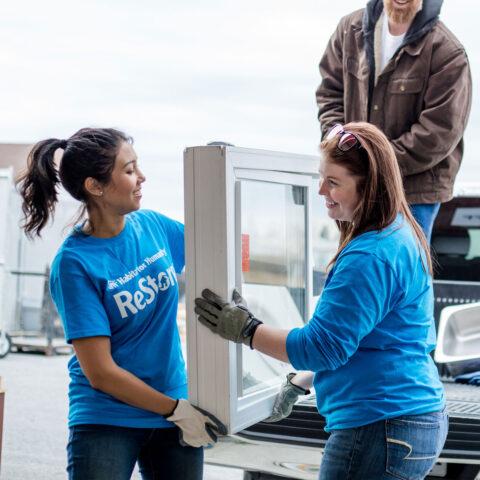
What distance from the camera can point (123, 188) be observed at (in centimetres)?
245

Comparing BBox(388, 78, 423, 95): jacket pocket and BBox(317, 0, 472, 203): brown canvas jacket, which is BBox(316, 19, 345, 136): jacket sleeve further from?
BBox(388, 78, 423, 95): jacket pocket

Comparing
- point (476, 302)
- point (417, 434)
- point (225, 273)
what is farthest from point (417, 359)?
point (476, 302)

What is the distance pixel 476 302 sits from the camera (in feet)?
15.2

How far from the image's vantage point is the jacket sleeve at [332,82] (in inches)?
147

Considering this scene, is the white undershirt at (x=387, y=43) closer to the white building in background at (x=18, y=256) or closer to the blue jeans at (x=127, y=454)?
the blue jeans at (x=127, y=454)

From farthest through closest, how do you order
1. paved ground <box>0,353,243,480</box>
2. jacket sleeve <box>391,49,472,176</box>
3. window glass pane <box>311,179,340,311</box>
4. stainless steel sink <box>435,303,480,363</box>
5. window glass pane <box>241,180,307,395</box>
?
→ paved ground <box>0,353,243,480</box> → stainless steel sink <box>435,303,480,363</box> → jacket sleeve <box>391,49,472,176</box> → window glass pane <box>311,179,340,311</box> → window glass pane <box>241,180,307,395</box>

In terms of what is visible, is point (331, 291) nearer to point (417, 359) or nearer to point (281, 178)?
point (417, 359)

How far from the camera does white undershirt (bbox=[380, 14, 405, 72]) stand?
11.6 ft

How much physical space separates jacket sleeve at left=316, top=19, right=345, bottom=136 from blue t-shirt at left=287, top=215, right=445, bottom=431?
5.31ft

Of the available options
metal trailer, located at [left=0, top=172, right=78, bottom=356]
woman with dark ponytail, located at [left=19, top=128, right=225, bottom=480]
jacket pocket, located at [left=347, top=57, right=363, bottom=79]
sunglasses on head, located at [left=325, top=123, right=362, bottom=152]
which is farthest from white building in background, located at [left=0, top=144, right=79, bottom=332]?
sunglasses on head, located at [left=325, top=123, right=362, bottom=152]

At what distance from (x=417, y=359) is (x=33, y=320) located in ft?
31.1

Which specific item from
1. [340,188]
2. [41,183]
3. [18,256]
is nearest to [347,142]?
[340,188]

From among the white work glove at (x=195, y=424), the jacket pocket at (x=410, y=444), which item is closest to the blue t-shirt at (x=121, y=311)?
the white work glove at (x=195, y=424)

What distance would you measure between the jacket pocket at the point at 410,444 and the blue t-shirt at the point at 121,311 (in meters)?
0.64
